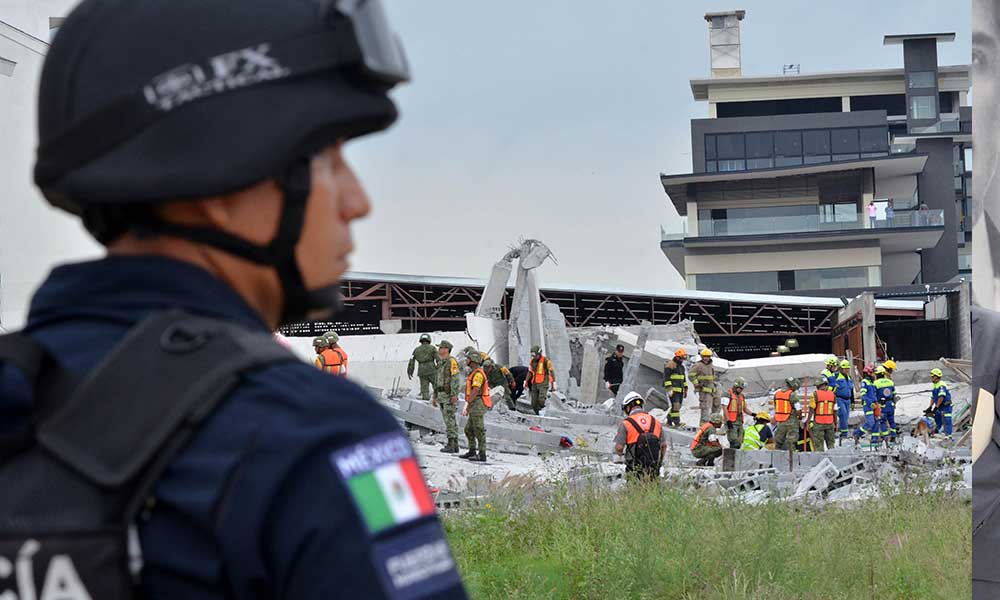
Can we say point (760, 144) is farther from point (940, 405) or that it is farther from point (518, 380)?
point (940, 405)

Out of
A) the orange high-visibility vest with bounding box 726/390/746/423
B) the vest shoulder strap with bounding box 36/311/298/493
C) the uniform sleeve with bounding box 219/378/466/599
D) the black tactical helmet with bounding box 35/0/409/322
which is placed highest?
the black tactical helmet with bounding box 35/0/409/322

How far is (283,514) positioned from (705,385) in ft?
67.1

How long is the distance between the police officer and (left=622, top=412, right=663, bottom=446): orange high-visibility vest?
10279 millimetres

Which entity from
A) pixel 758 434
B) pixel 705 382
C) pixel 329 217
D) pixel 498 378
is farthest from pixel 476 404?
pixel 329 217

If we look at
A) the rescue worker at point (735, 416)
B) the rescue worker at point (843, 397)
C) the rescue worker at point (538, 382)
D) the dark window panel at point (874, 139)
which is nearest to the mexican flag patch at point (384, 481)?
the rescue worker at point (735, 416)

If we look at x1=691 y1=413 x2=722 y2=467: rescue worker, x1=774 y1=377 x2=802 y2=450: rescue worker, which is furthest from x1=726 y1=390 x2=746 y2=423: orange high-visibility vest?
x1=691 y1=413 x2=722 y2=467: rescue worker

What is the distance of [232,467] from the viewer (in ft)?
3.03

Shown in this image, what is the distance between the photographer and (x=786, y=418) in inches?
642

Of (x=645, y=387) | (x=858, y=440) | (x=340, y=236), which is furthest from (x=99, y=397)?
(x=645, y=387)

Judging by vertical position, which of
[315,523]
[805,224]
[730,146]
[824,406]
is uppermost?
[730,146]

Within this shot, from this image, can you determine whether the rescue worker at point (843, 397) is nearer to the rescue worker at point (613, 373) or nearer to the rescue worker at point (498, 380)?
the rescue worker at point (498, 380)

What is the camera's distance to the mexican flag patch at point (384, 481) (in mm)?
928

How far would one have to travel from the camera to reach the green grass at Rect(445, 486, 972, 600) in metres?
6.34

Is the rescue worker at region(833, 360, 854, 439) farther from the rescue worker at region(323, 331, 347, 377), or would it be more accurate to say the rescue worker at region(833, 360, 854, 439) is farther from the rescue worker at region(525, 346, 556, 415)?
the rescue worker at region(323, 331, 347, 377)
